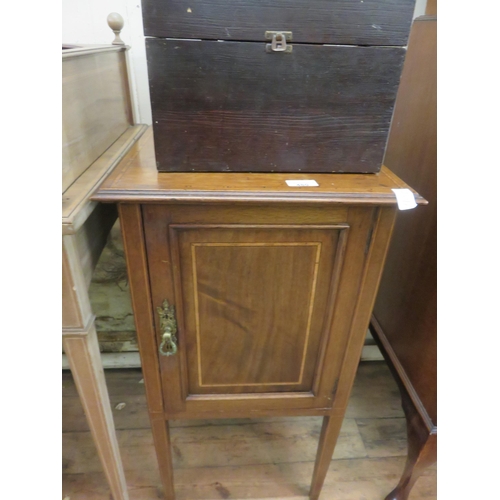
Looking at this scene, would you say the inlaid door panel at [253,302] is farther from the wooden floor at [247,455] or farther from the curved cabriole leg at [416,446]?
the wooden floor at [247,455]

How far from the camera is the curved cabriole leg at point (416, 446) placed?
884 mm

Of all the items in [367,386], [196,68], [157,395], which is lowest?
[367,386]

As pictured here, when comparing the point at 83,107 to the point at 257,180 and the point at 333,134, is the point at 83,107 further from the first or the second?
the point at 333,134

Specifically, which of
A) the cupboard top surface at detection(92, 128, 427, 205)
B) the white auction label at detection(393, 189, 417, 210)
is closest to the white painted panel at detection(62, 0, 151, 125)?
the cupboard top surface at detection(92, 128, 427, 205)

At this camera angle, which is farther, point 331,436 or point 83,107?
point 331,436

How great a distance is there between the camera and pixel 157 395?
0.85 metres

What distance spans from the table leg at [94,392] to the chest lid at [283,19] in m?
0.57

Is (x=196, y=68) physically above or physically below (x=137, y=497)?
above

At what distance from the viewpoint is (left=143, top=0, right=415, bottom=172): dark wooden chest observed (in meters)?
0.59

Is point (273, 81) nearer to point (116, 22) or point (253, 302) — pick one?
point (253, 302)

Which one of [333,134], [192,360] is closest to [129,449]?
[192,360]

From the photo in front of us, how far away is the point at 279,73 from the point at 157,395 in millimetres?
704

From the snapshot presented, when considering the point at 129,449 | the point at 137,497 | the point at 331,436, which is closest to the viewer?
the point at 331,436
